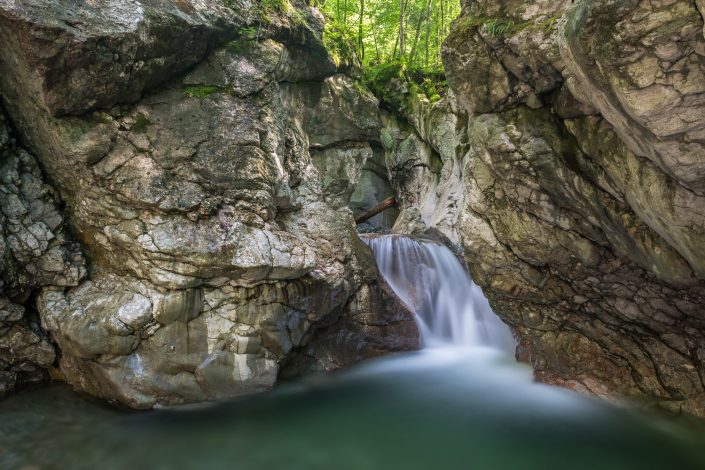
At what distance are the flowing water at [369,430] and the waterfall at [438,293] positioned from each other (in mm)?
1668

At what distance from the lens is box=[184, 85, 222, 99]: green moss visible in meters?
8.55

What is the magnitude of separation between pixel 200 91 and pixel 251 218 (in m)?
2.92

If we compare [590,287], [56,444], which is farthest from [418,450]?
[56,444]

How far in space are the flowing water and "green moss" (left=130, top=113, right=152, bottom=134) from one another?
4966mm

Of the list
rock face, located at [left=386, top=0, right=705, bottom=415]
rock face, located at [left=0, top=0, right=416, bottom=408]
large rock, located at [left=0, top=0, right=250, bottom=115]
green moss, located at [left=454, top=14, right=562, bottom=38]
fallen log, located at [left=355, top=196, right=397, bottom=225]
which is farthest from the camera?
fallen log, located at [left=355, top=196, right=397, bottom=225]

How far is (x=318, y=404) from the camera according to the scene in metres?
7.71

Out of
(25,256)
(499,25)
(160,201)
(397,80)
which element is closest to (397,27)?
(397,80)

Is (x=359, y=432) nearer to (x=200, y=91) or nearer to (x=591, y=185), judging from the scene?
(x=591, y=185)

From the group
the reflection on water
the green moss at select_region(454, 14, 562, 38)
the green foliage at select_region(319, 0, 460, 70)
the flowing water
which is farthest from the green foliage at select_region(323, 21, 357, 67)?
the reflection on water

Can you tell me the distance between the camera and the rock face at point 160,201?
7.04 m

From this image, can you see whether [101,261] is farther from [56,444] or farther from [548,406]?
[548,406]

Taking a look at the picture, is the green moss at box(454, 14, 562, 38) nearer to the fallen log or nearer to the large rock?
the large rock

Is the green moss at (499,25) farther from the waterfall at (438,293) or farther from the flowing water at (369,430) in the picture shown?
the waterfall at (438,293)

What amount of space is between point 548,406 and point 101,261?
8439 mm
